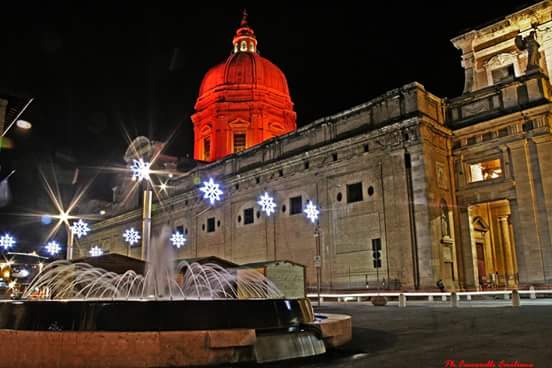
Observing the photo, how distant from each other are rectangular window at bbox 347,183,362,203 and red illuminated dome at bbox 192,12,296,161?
63.0 feet

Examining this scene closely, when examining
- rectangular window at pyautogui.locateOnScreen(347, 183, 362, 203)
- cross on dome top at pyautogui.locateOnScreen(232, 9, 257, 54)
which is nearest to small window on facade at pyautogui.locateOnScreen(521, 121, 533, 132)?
rectangular window at pyautogui.locateOnScreen(347, 183, 362, 203)

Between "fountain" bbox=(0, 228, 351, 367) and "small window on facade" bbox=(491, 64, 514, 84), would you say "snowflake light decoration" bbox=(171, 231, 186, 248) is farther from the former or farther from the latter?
"fountain" bbox=(0, 228, 351, 367)

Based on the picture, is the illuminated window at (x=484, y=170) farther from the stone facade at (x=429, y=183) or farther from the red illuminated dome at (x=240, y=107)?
the red illuminated dome at (x=240, y=107)

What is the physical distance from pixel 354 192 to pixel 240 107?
72.8 ft

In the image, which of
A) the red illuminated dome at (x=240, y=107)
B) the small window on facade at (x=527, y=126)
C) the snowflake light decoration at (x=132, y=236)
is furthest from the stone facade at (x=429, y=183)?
the snowflake light decoration at (x=132, y=236)

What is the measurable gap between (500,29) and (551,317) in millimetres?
27068

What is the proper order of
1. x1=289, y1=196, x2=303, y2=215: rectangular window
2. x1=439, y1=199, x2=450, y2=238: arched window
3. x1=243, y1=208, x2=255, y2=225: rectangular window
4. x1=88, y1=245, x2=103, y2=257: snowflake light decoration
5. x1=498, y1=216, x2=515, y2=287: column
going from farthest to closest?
x1=88, y1=245, x2=103, y2=257: snowflake light decoration < x1=243, y1=208, x2=255, y2=225: rectangular window < x1=289, y1=196, x2=303, y2=215: rectangular window < x1=498, y1=216, x2=515, y2=287: column < x1=439, y1=199, x2=450, y2=238: arched window

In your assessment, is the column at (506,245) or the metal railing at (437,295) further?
the column at (506,245)

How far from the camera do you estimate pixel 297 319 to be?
896 cm

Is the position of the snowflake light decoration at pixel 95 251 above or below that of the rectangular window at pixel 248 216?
below

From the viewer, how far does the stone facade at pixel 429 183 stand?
27062mm

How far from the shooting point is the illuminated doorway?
32219mm

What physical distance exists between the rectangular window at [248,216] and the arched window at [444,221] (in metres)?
16.4

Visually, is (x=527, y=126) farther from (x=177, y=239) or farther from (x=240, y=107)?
(x=177, y=239)
